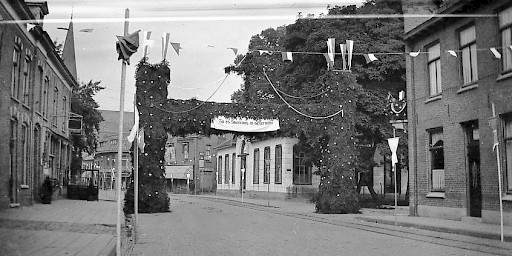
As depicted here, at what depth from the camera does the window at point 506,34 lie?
10218 mm

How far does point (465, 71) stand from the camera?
14023mm

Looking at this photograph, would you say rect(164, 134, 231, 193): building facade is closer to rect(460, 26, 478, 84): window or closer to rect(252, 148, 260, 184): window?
rect(252, 148, 260, 184): window

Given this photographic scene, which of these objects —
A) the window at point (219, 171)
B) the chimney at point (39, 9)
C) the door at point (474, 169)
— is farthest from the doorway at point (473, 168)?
the window at point (219, 171)

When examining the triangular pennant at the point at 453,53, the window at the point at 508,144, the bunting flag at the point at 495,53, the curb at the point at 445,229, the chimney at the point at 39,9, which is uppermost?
the triangular pennant at the point at 453,53

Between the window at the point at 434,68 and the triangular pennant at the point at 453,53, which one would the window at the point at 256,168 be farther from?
the triangular pennant at the point at 453,53

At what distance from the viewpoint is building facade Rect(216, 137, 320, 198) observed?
3519cm

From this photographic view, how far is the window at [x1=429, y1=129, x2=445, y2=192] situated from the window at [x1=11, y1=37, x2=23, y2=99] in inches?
584

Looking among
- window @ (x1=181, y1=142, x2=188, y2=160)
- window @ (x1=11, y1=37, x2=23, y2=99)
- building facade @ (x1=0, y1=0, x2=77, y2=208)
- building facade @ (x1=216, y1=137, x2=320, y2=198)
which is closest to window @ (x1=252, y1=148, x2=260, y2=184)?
building facade @ (x1=216, y1=137, x2=320, y2=198)

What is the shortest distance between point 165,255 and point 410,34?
12.5m

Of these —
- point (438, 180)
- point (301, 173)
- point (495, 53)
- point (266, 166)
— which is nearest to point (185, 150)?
point (266, 166)

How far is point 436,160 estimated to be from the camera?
16609 millimetres

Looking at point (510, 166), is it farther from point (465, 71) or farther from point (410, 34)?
point (410, 34)

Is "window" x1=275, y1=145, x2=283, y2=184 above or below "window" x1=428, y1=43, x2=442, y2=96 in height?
below

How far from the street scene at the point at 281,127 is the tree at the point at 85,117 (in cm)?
2
